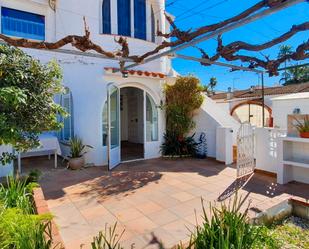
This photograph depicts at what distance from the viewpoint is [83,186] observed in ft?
22.9

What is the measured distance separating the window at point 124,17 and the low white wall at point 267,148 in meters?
Answer: 7.07

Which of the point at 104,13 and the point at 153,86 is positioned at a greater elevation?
the point at 104,13

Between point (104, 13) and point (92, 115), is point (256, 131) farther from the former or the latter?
point (104, 13)

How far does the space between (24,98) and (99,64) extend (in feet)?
21.6

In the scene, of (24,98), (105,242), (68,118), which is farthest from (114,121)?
(105,242)

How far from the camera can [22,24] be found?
10.5 m

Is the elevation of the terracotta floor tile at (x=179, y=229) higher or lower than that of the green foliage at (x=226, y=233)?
lower

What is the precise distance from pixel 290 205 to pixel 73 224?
4.51 m

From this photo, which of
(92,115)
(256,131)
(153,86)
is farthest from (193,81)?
(92,115)

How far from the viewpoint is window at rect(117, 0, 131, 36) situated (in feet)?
35.0

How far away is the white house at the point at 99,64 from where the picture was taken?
372 inches

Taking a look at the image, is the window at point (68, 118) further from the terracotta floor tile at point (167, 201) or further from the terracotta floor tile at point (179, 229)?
the terracotta floor tile at point (179, 229)

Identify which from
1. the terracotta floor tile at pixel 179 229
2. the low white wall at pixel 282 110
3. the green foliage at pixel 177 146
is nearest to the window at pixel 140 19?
the green foliage at pixel 177 146

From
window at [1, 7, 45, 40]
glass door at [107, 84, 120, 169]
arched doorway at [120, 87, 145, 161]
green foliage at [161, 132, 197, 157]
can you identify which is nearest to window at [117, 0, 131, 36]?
glass door at [107, 84, 120, 169]
